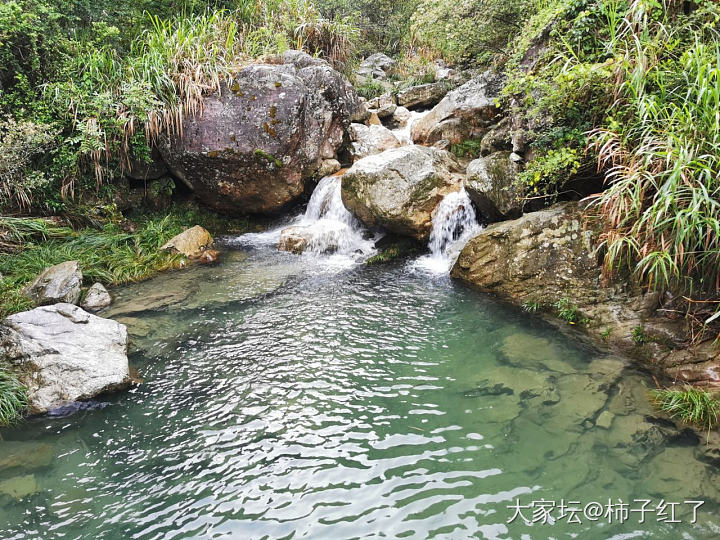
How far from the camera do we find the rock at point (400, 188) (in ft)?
27.0

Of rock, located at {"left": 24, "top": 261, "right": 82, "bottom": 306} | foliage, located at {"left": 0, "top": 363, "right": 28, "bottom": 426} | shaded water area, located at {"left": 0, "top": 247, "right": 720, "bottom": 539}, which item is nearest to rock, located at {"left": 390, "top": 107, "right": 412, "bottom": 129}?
shaded water area, located at {"left": 0, "top": 247, "right": 720, "bottom": 539}

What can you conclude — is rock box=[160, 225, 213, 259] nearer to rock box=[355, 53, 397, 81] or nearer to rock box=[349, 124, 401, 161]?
rock box=[349, 124, 401, 161]

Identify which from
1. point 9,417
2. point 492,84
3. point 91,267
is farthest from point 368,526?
point 492,84

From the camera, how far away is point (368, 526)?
303cm

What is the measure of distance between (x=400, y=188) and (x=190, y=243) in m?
4.51

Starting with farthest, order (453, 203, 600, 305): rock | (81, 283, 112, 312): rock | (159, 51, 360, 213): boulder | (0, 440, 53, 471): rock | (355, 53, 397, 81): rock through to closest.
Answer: (355, 53, 397, 81): rock < (159, 51, 360, 213): boulder < (81, 283, 112, 312): rock < (453, 203, 600, 305): rock < (0, 440, 53, 471): rock

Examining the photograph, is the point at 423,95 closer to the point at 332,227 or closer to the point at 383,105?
the point at 383,105

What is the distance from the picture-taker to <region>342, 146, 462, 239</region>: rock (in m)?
8.23

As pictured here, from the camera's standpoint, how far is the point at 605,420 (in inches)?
156

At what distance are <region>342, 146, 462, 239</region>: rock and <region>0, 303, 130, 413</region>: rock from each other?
201 inches

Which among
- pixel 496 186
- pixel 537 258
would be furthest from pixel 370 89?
pixel 537 258

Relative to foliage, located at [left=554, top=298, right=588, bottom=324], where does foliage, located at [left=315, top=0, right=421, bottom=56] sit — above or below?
above

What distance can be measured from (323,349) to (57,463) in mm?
2841

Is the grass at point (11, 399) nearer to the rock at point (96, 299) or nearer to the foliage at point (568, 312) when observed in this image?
the rock at point (96, 299)
